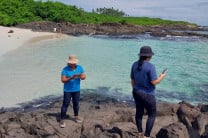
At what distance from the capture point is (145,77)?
6.88 metres

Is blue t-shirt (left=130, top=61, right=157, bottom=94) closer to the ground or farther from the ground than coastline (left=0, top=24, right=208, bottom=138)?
farther from the ground

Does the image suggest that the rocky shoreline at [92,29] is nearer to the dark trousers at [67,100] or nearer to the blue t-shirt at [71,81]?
the dark trousers at [67,100]

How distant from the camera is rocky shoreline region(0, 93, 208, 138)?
736cm

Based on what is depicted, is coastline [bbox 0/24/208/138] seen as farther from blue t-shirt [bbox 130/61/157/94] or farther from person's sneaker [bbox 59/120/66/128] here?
blue t-shirt [bbox 130/61/157/94]

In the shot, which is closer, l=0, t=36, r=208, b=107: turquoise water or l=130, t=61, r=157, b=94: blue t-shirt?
l=130, t=61, r=157, b=94: blue t-shirt

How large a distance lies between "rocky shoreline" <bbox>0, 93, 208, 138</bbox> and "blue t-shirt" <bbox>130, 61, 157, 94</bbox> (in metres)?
0.91

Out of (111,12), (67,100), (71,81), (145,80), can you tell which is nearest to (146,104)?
(145,80)

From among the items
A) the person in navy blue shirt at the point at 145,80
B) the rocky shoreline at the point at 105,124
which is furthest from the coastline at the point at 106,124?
the person in navy blue shirt at the point at 145,80

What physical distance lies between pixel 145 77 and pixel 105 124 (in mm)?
2151

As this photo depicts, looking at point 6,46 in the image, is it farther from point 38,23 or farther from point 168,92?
point 38,23

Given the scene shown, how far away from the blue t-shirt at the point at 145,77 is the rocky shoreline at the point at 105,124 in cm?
91

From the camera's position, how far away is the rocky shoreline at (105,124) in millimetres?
7355

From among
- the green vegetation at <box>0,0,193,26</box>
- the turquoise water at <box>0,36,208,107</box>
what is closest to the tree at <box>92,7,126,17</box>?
the green vegetation at <box>0,0,193,26</box>

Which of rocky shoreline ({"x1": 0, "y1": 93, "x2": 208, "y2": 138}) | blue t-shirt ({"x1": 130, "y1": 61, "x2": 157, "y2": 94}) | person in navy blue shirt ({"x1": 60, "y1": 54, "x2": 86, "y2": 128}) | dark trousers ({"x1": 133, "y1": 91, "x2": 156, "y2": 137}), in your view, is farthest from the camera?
person in navy blue shirt ({"x1": 60, "y1": 54, "x2": 86, "y2": 128})
